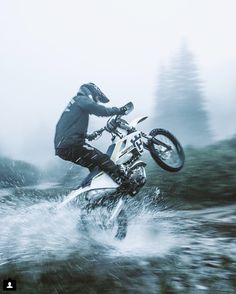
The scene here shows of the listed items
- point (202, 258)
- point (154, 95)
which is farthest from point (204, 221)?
point (154, 95)

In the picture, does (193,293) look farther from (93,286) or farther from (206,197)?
(206,197)

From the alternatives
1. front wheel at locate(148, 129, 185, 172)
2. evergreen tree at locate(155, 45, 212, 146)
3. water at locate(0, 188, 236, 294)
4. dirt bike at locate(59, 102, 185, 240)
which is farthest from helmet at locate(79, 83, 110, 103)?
evergreen tree at locate(155, 45, 212, 146)

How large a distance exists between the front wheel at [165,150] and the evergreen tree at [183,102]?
1.17 m

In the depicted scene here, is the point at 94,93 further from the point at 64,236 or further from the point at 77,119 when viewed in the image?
the point at 64,236

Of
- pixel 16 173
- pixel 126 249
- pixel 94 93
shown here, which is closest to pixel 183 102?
pixel 16 173

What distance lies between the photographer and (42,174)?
6.59 meters

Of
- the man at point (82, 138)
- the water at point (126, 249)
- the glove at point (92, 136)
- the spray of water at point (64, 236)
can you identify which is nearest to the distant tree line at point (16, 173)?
the water at point (126, 249)

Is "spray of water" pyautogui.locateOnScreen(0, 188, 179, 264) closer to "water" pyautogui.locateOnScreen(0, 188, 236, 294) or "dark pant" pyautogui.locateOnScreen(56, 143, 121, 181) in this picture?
"water" pyautogui.locateOnScreen(0, 188, 236, 294)

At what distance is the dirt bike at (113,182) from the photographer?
16.7 feet

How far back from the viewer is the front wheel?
546cm

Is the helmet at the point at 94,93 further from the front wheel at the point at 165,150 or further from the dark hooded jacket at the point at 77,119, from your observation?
the front wheel at the point at 165,150

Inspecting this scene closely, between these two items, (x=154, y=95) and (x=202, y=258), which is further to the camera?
(x=154, y=95)

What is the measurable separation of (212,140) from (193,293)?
16.6 feet

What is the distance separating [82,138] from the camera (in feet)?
17.2
